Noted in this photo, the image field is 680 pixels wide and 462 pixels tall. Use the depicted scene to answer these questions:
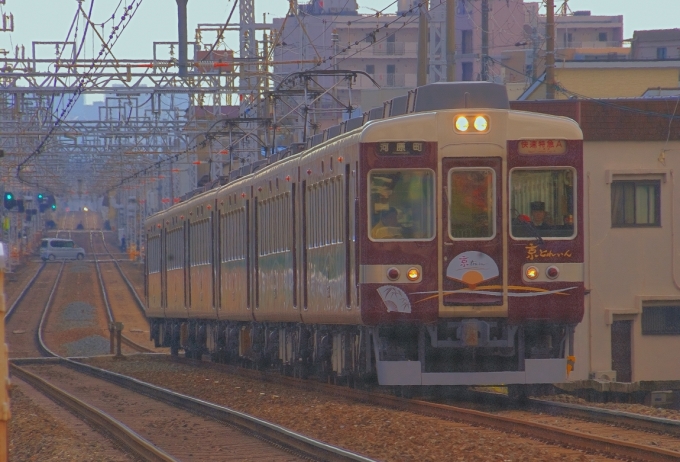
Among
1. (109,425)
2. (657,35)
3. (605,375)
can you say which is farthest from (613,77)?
(657,35)

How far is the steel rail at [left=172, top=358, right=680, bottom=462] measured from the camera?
8.38 meters

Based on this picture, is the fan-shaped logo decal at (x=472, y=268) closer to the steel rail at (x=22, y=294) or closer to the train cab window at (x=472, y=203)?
the train cab window at (x=472, y=203)

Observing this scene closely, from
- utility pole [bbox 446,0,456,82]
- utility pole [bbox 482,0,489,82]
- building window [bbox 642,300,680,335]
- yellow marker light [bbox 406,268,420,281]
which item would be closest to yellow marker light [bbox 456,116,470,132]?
yellow marker light [bbox 406,268,420,281]

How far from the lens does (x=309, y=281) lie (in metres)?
15.7

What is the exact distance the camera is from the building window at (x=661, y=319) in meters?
23.5

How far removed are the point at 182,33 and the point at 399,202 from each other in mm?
22569

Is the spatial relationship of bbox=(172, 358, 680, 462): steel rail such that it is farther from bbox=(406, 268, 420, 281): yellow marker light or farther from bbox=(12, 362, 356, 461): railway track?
bbox=(12, 362, 356, 461): railway track

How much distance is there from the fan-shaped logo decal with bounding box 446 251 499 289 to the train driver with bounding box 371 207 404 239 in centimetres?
60

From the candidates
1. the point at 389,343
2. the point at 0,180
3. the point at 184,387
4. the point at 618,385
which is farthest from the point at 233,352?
the point at 0,180

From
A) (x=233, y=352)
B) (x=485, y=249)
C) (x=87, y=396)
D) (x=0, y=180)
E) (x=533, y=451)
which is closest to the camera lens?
(x=533, y=451)

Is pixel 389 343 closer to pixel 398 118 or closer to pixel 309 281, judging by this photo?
pixel 398 118

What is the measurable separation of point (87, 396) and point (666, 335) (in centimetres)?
1096

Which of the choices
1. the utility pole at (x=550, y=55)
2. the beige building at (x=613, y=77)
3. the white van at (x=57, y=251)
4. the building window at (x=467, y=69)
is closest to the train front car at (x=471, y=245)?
the utility pole at (x=550, y=55)

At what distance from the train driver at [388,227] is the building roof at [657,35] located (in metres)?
57.4
